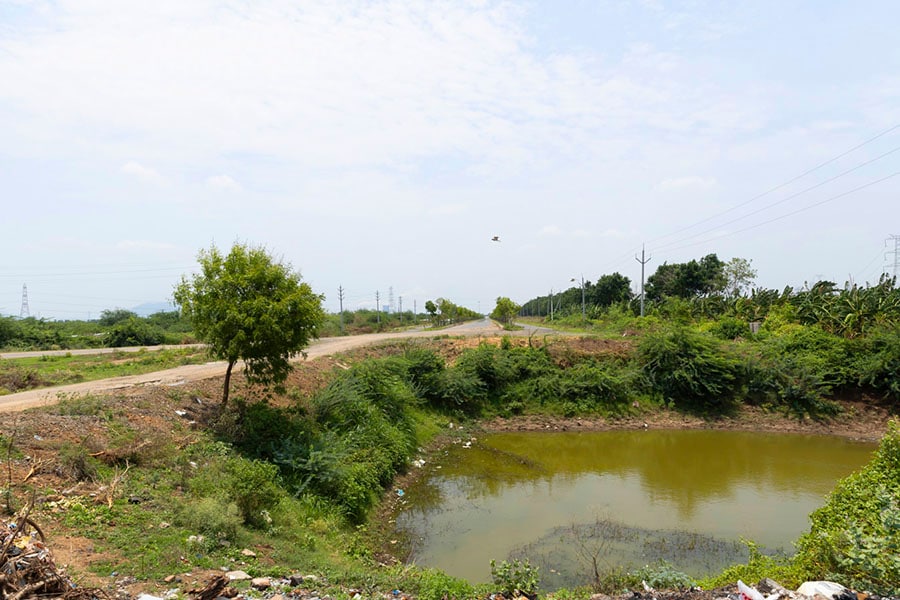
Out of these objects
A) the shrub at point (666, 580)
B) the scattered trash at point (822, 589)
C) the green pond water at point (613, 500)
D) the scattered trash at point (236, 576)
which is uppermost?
the scattered trash at point (822, 589)

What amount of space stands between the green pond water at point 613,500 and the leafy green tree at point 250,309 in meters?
5.29

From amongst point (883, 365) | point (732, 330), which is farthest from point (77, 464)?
point (732, 330)

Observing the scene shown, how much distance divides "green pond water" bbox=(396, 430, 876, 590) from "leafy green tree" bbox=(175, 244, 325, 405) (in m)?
5.29

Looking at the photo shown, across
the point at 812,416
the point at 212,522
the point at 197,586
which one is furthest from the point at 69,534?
the point at 812,416

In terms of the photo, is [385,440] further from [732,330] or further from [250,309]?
Answer: [732,330]

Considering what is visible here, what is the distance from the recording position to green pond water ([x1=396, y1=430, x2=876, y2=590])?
32.8ft

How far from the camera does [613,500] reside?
1293cm

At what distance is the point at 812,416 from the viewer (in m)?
21.8

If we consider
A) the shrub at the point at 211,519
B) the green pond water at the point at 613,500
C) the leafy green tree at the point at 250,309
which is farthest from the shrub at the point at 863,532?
the leafy green tree at the point at 250,309

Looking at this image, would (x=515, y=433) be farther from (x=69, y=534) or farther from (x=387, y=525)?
(x=69, y=534)

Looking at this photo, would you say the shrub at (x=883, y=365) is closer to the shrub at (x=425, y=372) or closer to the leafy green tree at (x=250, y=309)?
the shrub at (x=425, y=372)

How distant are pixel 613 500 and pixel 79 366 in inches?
768

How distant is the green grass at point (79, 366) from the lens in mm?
15008

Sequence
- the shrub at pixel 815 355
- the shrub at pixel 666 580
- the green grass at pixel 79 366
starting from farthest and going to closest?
the shrub at pixel 815 355, the green grass at pixel 79 366, the shrub at pixel 666 580
